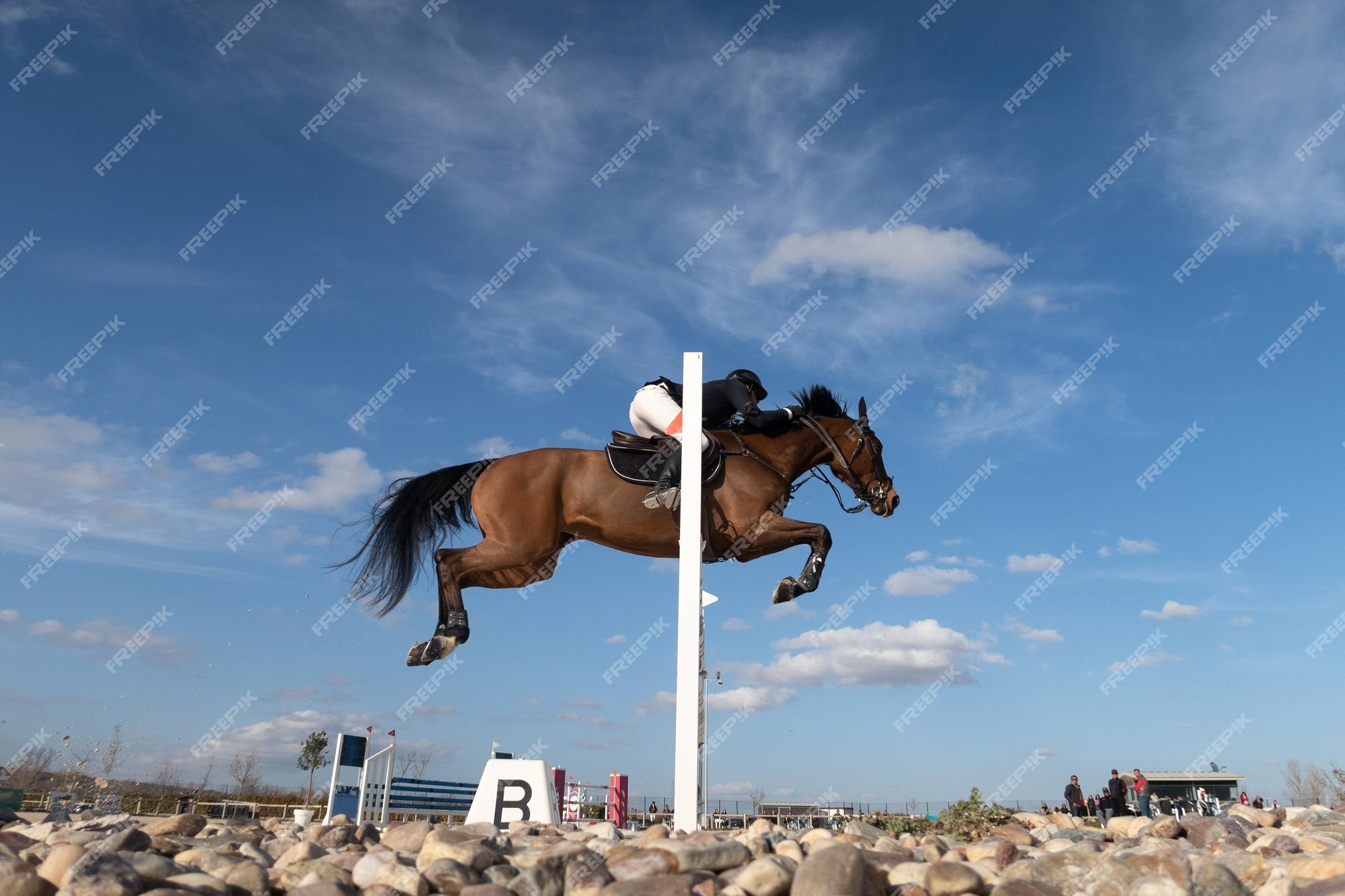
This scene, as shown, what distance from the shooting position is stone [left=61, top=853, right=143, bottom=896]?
9.60ft

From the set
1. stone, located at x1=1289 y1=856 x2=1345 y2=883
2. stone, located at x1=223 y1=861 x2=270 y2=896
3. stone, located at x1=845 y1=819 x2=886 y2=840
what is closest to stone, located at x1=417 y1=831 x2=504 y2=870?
stone, located at x1=223 y1=861 x2=270 y2=896

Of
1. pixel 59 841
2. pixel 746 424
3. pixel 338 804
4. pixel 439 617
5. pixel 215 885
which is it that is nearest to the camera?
pixel 215 885

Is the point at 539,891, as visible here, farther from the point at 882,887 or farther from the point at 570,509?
the point at 570,509

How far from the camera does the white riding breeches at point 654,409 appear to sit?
7473mm

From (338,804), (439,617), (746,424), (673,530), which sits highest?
(746,424)

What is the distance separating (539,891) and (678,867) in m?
0.53

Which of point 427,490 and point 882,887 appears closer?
point 882,887

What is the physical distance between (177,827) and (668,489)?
3.88m

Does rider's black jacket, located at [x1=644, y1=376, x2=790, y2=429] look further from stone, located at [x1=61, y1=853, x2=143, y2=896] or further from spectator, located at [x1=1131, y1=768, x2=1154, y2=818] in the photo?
spectator, located at [x1=1131, y1=768, x2=1154, y2=818]

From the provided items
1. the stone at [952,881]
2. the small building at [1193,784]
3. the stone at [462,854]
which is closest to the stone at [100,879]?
the stone at [462,854]

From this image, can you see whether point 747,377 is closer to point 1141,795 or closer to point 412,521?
point 412,521

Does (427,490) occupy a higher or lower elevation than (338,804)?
higher

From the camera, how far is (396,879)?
3270 mm

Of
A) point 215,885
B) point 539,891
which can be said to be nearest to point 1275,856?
point 539,891
